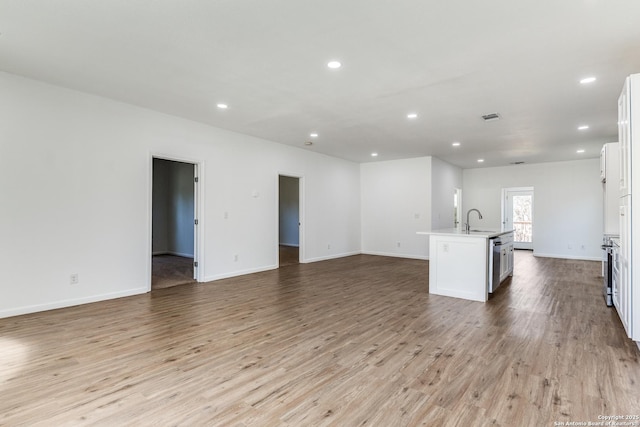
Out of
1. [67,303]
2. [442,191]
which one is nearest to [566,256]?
[442,191]

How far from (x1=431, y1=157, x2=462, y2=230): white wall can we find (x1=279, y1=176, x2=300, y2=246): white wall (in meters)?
4.73

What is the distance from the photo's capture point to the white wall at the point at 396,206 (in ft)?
27.5

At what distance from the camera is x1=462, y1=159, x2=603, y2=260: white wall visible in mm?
8438

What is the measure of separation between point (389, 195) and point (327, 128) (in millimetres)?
3795

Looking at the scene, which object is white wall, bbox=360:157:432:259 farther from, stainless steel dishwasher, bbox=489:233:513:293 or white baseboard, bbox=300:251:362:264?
stainless steel dishwasher, bbox=489:233:513:293

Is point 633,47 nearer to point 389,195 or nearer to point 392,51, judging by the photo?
point 392,51

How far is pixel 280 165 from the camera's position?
698 cm

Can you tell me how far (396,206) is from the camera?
884cm

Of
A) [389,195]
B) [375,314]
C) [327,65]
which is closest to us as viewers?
[327,65]

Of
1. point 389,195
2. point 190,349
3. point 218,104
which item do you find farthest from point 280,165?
point 190,349

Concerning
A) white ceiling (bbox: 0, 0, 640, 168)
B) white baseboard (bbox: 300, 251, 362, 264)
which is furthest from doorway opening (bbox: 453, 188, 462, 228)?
white ceiling (bbox: 0, 0, 640, 168)

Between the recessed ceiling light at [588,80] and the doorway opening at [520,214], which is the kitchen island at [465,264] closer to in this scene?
the recessed ceiling light at [588,80]

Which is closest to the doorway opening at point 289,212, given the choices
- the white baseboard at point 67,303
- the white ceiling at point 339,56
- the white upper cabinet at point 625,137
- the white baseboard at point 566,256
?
the white ceiling at point 339,56

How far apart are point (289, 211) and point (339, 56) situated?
28.9 ft
